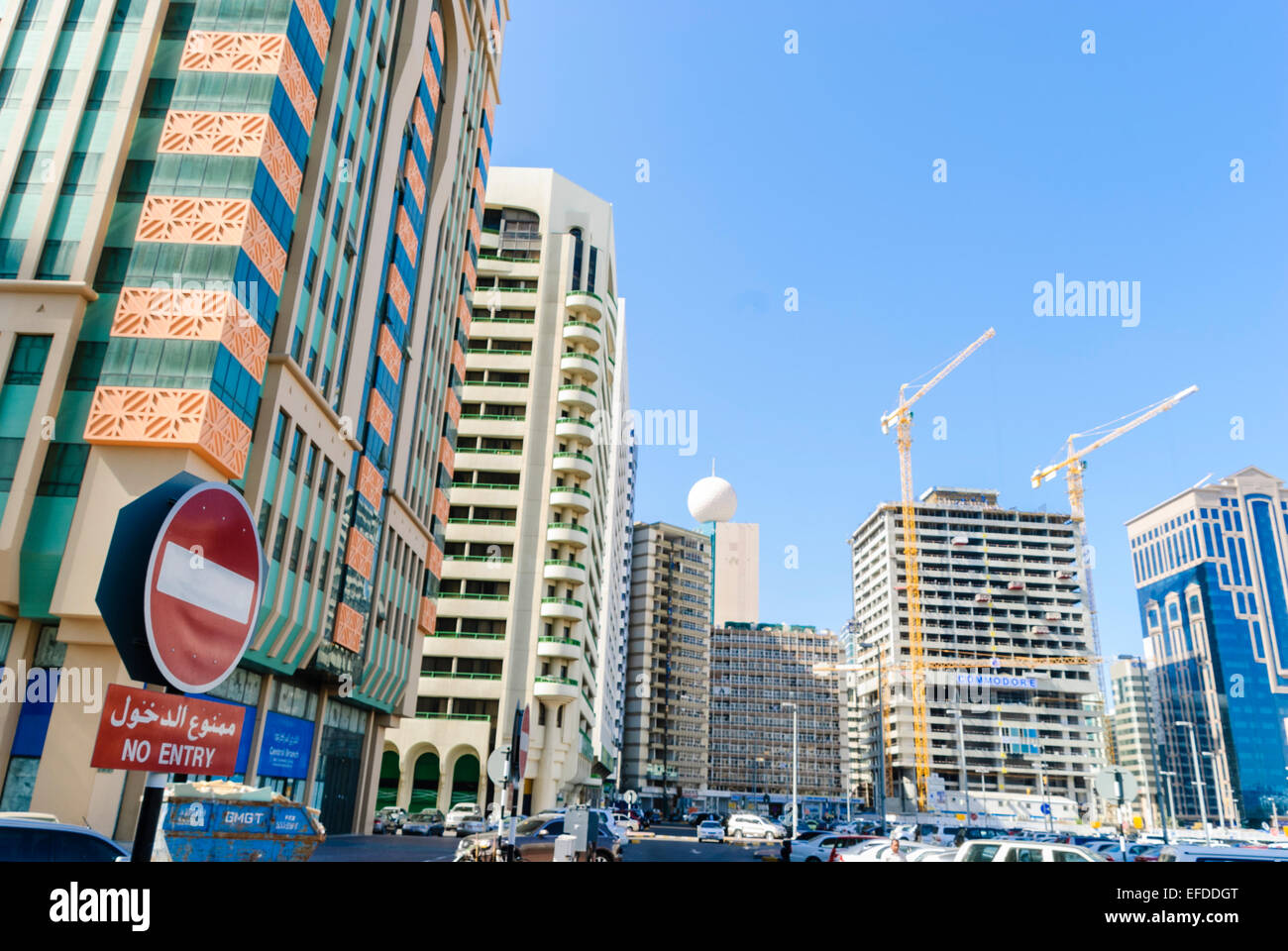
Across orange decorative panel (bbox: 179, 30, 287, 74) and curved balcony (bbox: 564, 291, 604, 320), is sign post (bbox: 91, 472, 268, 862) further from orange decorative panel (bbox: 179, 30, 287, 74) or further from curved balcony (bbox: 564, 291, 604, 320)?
curved balcony (bbox: 564, 291, 604, 320)

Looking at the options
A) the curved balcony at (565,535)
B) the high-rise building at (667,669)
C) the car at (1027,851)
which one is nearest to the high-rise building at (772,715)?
the high-rise building at (667,669)

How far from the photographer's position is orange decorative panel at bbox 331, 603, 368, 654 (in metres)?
36.9

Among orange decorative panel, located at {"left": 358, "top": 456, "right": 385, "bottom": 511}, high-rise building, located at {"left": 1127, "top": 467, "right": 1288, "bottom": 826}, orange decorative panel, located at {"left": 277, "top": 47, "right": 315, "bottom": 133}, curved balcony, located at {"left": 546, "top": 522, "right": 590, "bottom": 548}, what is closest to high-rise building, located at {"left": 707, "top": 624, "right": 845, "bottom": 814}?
high-rise building, located at {"left": 1127, "top": 467, "right": 1288, "bottom": 826}

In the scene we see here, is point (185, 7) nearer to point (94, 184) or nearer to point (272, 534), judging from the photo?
point (94, 184)

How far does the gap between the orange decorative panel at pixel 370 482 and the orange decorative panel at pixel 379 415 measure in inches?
78.4

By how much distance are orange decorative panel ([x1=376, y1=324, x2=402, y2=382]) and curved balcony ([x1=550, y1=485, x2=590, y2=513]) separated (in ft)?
89.5

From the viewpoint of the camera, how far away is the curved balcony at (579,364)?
7356 cm

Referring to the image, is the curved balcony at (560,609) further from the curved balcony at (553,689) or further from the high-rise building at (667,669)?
the high-rise building at (667,669)

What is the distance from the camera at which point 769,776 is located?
506 feet

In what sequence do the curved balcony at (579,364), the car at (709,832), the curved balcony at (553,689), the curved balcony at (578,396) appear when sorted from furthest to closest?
the curved balcony at (579,364), the curved balcony at (578,396), the curved balcony at (553,689), the car at (709,832)

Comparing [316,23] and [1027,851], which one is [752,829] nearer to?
[1027,851]

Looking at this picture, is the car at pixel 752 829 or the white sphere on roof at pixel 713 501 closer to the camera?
the car at pixel 752 829
